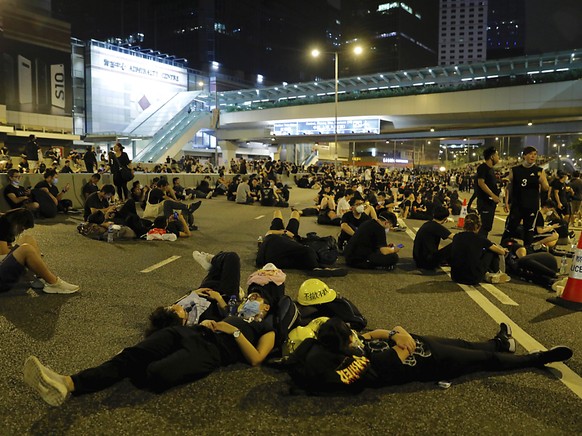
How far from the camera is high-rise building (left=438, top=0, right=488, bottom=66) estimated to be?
19325 centimetres

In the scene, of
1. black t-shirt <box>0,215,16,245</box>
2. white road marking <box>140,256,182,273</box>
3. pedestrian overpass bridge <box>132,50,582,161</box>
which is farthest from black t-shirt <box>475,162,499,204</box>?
pedestrian overpass bridge <box>132,50,582,161</box>

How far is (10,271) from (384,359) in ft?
15.3

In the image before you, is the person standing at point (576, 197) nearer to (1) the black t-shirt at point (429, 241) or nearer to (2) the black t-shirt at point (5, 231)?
(1) the black t-shirt at point (429, 241)

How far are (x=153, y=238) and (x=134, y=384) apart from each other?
700cm

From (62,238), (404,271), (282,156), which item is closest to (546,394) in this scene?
(404,271)

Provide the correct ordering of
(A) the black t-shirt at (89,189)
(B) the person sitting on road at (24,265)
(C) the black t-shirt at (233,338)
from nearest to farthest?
1. (C) the black t-shirt at (233,338)
2. (B) the person sitting on road at (24,265)
3. (A) the black t-shirt at (89,189)

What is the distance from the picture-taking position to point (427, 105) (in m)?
35.2

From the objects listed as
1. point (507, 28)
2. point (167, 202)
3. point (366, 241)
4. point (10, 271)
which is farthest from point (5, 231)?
point (507, 28)

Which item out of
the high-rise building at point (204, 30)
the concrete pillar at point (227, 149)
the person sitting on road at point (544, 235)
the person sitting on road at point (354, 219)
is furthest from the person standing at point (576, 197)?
the high-rise building at point (204, 30)

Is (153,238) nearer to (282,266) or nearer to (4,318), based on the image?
(282,266)

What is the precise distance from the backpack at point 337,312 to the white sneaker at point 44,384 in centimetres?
216

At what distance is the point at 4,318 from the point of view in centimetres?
493

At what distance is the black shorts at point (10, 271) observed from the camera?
18.2ft

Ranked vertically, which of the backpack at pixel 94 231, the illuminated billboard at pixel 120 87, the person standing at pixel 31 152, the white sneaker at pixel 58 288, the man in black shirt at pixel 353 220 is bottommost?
the white sneaker at pixel 58 288
